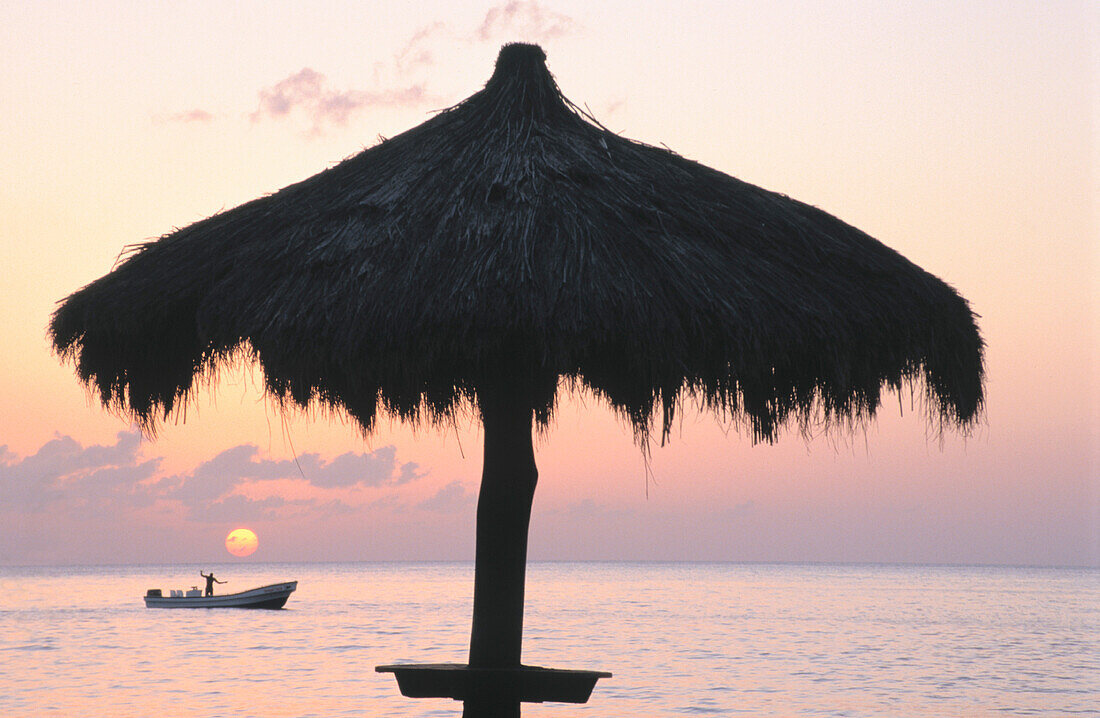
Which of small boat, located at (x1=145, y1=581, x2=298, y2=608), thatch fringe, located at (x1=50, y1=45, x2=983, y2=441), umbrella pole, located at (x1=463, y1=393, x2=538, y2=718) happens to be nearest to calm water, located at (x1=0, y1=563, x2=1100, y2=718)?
small boat, located at (x1=145, y1=581, x2=298, y2=608)

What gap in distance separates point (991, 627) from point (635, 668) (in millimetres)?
25409

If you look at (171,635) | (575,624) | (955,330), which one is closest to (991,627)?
(575,624)

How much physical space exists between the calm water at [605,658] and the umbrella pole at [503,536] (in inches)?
485

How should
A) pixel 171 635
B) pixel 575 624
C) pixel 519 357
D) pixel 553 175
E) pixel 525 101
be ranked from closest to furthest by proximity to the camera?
pixel 519 357 → pixel 553 175 → pixel 525 101 → pixel 171 635 → pixel 575 624

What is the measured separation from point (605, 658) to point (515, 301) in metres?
26.0

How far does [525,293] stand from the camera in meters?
4.89

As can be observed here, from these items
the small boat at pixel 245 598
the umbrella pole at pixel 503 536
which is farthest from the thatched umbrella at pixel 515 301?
the small boat at pixel 245 598

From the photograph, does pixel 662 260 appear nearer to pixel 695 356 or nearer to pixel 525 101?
pixel 695 356

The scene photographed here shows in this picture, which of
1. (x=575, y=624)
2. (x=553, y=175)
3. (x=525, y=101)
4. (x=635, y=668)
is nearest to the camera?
(x=553, y=175)

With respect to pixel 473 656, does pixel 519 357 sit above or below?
above

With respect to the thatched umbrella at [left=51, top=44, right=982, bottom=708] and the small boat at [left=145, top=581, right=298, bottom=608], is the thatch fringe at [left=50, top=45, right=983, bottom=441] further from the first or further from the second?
the small boat at [left=145, top=581, right=298, bottom=608]

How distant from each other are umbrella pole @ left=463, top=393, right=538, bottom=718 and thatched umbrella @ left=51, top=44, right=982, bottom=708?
1 centimetres

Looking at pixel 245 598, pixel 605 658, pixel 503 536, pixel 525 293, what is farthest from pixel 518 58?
pixel 245 598

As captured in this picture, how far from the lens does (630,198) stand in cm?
567
